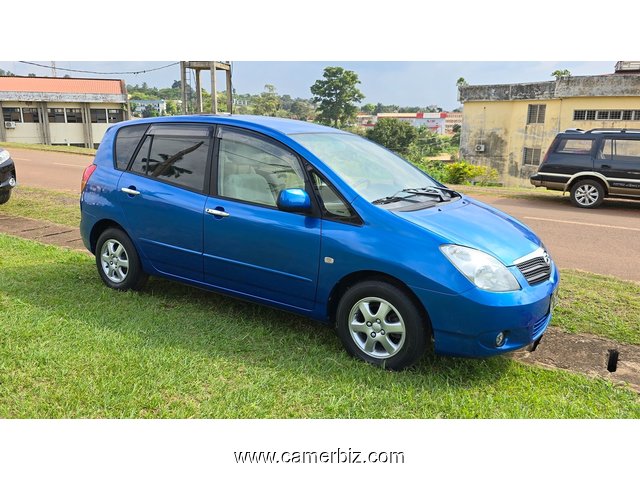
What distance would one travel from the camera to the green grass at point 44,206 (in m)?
8.99

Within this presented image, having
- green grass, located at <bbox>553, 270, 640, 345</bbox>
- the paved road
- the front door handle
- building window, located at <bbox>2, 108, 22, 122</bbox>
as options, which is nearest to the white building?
building window, located at <bbox>2, 108, 22, 122</bbox>

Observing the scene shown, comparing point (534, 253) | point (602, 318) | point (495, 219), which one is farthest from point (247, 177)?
point (602, 318)

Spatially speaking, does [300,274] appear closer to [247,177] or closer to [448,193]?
[247,177]

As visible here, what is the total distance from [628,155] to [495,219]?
931cm

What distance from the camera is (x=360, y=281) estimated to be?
3.73m

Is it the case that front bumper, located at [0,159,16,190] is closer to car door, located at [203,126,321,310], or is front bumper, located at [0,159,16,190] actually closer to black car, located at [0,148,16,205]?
black car, located at [0,148,16,205]

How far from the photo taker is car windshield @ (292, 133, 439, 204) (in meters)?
4.01

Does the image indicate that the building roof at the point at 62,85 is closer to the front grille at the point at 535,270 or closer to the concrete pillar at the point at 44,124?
the concrete pillar at the point at 44,124

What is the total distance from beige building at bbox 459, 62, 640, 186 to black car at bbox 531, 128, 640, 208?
15.0 m

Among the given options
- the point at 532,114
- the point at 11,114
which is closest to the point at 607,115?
the point at 532,114

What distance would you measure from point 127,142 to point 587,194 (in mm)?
10302

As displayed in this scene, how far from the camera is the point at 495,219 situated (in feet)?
13.4

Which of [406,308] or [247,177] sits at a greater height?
[247,177]

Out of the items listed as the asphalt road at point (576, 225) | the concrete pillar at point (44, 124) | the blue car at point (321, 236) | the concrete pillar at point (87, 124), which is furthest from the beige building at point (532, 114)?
the concrete pillar at point (44, 124)
